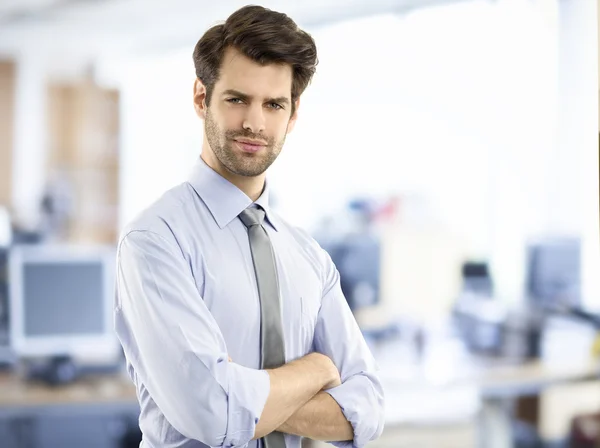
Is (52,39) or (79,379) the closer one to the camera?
(79,379)

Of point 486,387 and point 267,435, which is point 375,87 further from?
point 267,435

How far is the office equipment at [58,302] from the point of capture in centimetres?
286

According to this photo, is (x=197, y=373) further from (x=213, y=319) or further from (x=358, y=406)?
(x=358, y=406)

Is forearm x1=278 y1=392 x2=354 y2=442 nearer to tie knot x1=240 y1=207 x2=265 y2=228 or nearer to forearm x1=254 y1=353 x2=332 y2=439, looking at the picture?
forearm x1=254 y1=353 x2=332 y2=439

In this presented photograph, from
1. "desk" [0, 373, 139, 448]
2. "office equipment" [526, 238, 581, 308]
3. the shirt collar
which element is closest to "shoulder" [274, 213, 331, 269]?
the shirt collar

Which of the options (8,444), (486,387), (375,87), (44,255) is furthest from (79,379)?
(375,87)

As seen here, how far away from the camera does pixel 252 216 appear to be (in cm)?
134

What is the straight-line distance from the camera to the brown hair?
1.23 m

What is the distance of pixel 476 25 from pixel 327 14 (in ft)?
3.81

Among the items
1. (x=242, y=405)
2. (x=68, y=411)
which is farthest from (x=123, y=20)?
(x=242, y=405)

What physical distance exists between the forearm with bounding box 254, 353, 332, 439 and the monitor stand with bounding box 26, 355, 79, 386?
5.77 ft

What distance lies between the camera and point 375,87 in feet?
21.5

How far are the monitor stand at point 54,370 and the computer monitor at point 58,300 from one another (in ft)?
0.14

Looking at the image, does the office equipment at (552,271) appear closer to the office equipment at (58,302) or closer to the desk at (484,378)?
the desk at (484,378)
